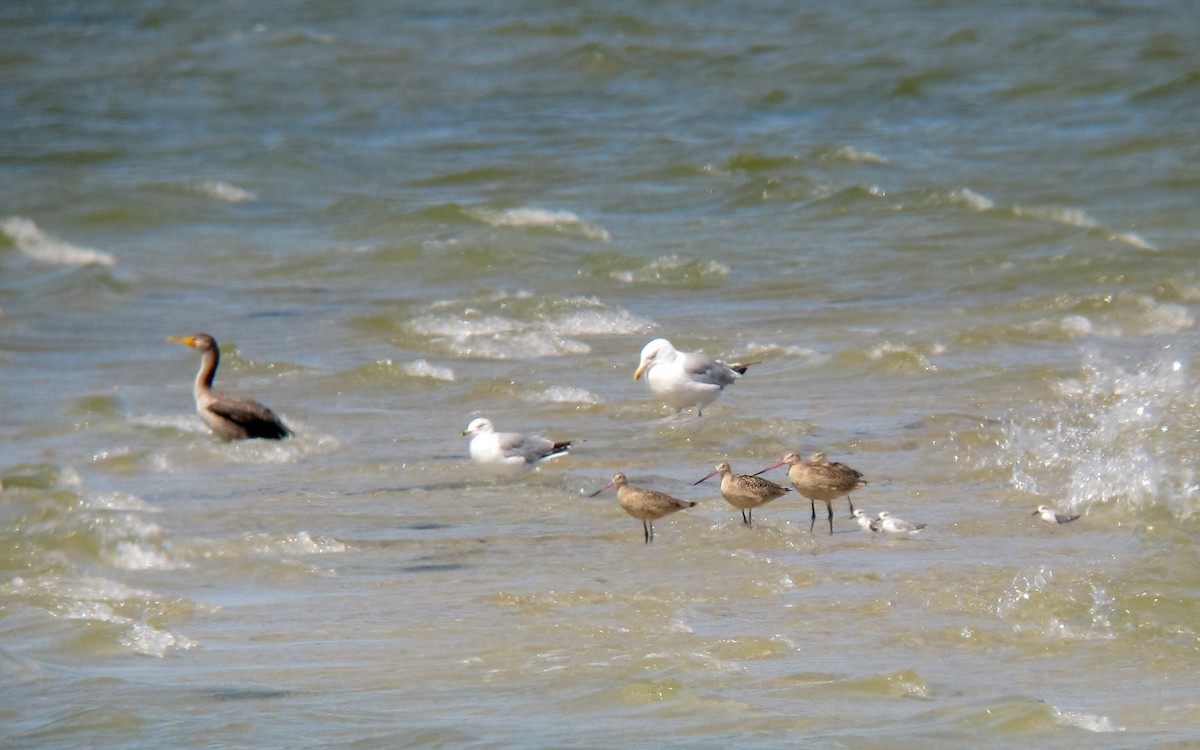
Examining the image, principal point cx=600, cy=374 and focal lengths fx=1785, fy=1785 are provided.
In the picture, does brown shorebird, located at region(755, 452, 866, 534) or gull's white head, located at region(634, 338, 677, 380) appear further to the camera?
gull's white head, located at region(634, 338, 677, 380)

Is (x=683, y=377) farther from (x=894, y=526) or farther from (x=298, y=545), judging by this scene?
(x=298, y=545)

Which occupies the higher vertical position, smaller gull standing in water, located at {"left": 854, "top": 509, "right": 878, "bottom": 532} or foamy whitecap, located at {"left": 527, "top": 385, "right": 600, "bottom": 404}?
smaller gull standing in water, located at {"left": 854, "top": 509, "right": 878, "bottom": 532}

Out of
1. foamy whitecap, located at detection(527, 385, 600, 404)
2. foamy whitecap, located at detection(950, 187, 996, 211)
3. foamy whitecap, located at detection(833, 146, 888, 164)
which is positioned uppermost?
foamy whitecap, located at detection(833, 146, 888, 164)

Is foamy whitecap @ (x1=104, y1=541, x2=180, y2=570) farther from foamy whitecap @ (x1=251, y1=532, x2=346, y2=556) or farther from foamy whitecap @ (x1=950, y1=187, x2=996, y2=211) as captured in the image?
foamy whitecap @ (x1=950, y1=187, x2=996, y2=211)

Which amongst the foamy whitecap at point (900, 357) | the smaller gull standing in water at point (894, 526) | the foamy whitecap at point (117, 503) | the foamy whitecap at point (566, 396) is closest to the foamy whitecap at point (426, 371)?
the foamy whitecap at point (566, 396)

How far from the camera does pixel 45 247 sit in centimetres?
1908

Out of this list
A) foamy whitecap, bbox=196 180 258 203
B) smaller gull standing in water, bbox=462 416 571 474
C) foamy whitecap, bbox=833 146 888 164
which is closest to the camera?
smaller gull standing in water, bbox=462 416 571 474

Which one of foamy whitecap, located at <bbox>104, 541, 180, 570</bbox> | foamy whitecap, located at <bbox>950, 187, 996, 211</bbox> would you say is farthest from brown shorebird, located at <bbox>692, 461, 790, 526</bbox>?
foamy whitecap, located at <bbox>950, 187, 996, 211</bbox>

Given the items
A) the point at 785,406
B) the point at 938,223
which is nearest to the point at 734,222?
the point at 938,223

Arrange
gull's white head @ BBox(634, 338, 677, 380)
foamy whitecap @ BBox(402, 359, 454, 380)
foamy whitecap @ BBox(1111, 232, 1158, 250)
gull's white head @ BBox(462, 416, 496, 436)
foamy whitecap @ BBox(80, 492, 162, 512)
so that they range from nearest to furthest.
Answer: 1. foamy whitecap @ BBox(80, 492, 162, 512)
2. gull's white head @ BBox(462, 416, 496, 436)
3. gull's white head @ BBox(634, 338, 677, 380)
4. foamy whitecap @ BBox(402, 359, 454, 380)
5. foamy whitecap @ BBox(1111, 232, 1158, 250)

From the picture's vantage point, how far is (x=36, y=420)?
11.7 m

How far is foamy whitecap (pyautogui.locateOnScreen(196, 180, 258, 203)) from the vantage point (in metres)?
21.1

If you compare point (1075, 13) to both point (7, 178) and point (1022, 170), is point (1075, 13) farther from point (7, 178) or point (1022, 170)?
point (7, 178)

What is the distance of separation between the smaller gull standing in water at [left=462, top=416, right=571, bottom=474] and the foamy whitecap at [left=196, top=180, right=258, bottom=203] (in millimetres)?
12273
